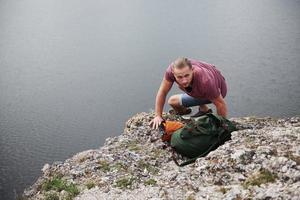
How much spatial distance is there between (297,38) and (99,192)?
6717 cm

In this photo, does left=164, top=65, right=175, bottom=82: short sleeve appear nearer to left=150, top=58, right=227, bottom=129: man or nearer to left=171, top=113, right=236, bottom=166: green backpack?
left=150, top=58, right=227, bottom=129: man

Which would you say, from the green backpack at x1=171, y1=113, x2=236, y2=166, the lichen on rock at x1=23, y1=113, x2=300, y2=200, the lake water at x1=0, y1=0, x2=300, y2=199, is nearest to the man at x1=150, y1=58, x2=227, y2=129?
the green backpack at x1=171, y1=113, x2=236, y2=166

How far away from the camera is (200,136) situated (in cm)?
1006

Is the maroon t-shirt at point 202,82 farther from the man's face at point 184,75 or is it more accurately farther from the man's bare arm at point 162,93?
the man's face at point 184,75

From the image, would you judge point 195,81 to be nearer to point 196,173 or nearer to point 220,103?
point 220,103

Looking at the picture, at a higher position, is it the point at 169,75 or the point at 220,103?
the point at 169,75

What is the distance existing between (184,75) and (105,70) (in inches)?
1915

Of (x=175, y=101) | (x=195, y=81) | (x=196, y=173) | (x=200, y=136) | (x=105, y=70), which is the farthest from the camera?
(x=105, y=70)

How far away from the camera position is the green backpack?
1009 centimetres

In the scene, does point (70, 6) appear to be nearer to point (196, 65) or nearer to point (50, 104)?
point (50, 104)

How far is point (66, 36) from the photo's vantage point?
7619cm

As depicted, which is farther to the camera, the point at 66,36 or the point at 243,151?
the point at 66,36

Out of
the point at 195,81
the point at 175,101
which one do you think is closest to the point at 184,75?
the point at 195,81

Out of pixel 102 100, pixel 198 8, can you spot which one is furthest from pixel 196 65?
pixel 198 8
